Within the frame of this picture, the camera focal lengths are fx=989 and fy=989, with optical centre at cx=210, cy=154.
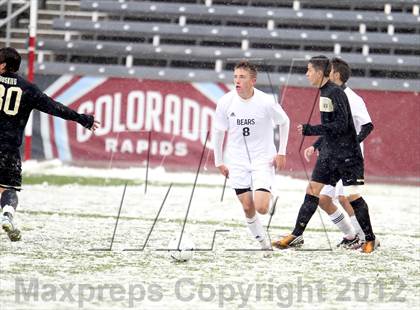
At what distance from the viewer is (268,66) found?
76.5 ft

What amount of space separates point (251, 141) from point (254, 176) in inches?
12.8

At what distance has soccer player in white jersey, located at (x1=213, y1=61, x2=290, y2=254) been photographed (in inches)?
358

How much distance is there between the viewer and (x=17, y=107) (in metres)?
9.12

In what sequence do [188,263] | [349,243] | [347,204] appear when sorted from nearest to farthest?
[188,263], [349,243], [347,204]

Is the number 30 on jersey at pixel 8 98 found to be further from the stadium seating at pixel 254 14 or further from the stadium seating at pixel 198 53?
the stadium seating at pixel 254 14

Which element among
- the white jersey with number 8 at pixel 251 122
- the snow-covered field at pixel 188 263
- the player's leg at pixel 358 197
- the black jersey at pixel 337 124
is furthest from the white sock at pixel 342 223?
the white jersey with number 8 at pixel 251 122

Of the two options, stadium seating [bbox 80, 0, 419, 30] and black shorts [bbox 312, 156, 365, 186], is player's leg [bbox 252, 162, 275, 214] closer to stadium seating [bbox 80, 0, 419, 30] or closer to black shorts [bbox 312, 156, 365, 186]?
black shorts [bbox 312, 156, 365, 186]

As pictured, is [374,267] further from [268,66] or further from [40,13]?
[40,13]

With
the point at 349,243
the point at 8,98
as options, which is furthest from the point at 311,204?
the point at 8,98

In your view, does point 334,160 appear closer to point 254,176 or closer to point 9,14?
point 254,176

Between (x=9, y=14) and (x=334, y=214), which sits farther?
(x=9, y=14)

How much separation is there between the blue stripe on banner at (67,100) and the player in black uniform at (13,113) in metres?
12.0

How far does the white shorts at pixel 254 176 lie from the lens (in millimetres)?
9094

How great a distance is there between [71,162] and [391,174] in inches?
266
